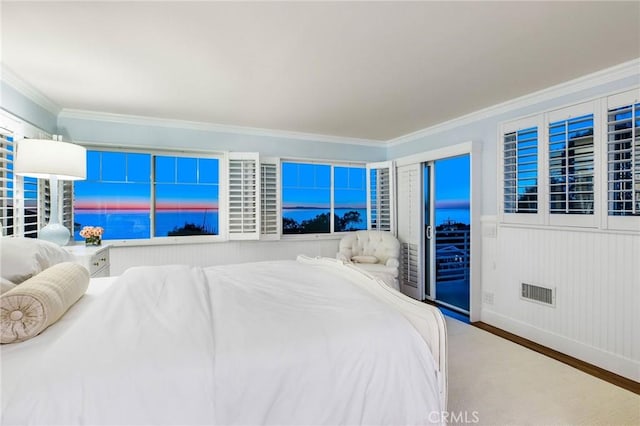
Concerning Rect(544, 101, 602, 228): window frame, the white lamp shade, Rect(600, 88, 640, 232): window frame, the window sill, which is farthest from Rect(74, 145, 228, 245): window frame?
Rect(600, 88, 640, 232): window frame

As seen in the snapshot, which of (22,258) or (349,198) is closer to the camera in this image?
(22,258)

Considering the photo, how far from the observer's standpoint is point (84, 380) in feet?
3.43

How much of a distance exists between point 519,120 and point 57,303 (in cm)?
410

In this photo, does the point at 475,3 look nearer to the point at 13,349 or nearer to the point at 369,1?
the point at 369,1

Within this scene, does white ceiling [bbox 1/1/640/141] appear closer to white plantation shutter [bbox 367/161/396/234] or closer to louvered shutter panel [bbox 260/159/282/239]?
louvered shutter panel [bbox 260/159/282/239]

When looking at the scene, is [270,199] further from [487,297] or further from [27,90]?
[487,297]

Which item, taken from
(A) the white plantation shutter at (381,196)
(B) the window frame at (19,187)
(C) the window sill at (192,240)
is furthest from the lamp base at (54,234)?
(A) the white plantation shutter at (381,196)

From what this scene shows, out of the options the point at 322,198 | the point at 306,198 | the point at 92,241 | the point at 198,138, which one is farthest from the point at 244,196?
the point at 92,241

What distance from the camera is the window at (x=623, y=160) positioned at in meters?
2.47

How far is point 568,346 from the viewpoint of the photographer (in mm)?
2920

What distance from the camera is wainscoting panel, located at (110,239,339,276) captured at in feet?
12.9

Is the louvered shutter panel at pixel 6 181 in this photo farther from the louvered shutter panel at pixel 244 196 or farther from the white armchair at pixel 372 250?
the white armchair at pixel 372 250

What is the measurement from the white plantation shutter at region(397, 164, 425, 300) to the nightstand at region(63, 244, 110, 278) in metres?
3.90

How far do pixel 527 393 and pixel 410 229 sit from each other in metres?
2.72
